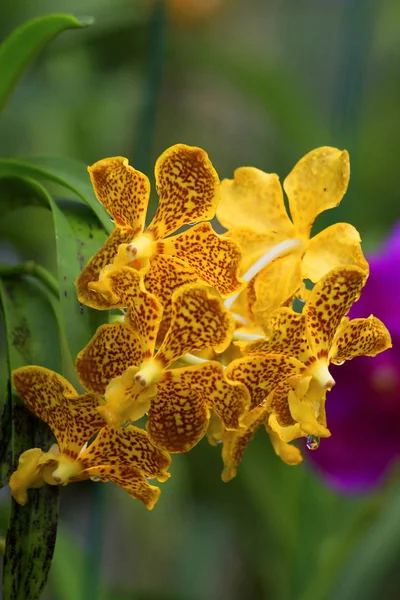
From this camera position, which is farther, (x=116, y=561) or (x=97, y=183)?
(x=116, y=561)

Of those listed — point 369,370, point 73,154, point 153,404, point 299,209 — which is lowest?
point 153,404

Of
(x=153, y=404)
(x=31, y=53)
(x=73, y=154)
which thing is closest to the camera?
(x=153, y=404)

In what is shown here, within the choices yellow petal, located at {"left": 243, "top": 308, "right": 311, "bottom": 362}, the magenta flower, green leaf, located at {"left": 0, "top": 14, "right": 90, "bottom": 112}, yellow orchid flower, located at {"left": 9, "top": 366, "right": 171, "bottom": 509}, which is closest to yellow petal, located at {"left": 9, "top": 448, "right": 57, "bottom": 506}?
yellow orchid flower, located at {"left": 9, "top": 366, "right": 171, "bottom": 509}

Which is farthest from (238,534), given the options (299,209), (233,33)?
(233,33)

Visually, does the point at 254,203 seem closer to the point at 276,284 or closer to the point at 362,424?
the point at 276,284

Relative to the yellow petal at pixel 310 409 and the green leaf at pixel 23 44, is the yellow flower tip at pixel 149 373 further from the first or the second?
the green leaf at pixel 23 44

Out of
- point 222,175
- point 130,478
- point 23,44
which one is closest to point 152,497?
point 130,478

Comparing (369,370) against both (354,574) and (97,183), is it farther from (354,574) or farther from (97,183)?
(97,183)

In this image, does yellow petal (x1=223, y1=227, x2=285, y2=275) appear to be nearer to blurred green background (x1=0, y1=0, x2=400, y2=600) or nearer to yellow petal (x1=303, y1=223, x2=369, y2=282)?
yellow petal (x1=303, y1=223, x2=369, y2=282)
